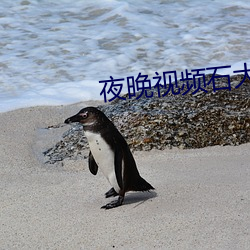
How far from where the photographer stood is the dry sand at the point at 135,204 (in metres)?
3.40

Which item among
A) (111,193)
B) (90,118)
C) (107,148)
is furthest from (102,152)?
(111,193)

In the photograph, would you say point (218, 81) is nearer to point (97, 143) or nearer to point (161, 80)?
point (161, 80)

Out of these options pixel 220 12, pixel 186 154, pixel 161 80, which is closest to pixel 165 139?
pixel 186 154

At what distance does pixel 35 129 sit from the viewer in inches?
225

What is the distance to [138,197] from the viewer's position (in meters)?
4.01

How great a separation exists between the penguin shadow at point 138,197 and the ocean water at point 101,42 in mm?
2794

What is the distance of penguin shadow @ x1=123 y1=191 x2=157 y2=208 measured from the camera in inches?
154

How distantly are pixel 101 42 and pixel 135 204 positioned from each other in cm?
562

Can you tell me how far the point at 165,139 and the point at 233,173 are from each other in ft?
2.49

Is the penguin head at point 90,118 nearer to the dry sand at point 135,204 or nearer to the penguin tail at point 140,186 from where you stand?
the penguin tail at point 140,186

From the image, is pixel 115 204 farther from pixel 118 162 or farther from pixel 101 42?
pixel 101 42

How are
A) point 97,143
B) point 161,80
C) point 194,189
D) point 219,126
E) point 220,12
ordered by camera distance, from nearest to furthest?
point 97,143
point 194,189
point 219,126
point 161,80
point 220,12

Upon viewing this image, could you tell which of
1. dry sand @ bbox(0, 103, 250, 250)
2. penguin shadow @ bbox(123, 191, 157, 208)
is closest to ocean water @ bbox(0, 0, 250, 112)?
dry sand @ bbox(0, 103, 250, 250)

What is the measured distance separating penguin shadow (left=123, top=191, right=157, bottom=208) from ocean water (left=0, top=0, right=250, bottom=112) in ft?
9.17
